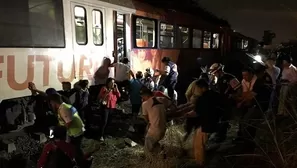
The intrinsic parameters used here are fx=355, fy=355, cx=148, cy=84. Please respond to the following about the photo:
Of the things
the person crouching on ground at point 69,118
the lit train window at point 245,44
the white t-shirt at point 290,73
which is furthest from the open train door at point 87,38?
the lit train window at point 245,44

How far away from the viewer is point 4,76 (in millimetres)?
5816

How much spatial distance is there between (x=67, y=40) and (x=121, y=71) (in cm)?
224

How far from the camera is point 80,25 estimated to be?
26.1ft

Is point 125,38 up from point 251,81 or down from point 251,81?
up

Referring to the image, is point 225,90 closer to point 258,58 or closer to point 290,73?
point 290,73

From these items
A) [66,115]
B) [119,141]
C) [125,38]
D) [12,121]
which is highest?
[125,38]

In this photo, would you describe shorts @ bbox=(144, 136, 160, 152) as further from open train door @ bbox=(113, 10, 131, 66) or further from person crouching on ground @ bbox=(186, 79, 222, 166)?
open train door @ bbox=(113, 10, 131, 66)

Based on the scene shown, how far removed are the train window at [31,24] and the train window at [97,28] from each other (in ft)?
4.59

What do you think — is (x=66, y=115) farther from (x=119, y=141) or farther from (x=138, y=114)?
(x=138, y=114)

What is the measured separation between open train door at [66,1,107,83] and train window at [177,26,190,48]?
18.3ft

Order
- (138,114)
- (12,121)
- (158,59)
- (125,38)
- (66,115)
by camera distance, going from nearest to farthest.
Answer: (66,115)
(12,121)
(138,114)
(125,38)
(158,59)

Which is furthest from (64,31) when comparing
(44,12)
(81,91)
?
(81,91)

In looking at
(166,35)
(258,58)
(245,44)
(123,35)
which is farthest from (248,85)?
(245,44)

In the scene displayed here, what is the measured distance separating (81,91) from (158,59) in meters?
5.64
